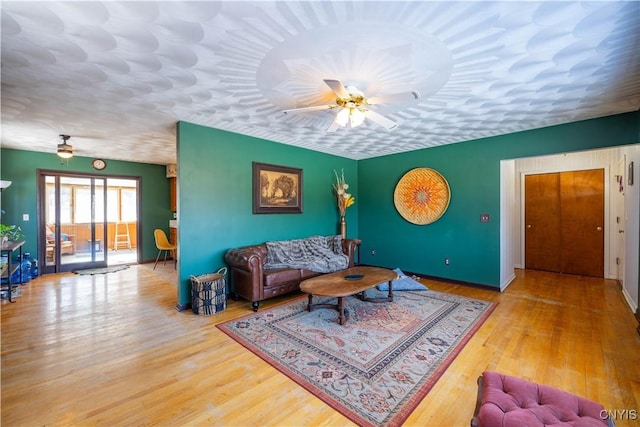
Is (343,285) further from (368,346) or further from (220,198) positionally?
Answer: (220,198)

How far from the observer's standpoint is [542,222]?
18.7 feet

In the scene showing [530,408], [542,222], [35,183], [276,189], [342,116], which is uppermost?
[342,116]

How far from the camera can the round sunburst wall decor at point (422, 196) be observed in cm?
497

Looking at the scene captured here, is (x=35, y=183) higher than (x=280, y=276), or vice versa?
(x=35, y=183)

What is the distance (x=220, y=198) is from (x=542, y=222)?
6361 millimetres

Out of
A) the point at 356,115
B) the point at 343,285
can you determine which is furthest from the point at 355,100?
the point at 343,285

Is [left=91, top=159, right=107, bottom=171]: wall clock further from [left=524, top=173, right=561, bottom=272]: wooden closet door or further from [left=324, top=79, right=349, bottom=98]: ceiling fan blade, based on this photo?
[left=524, top=173, right=561, bottom=272]: wooden closet door

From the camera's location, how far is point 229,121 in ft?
11.8

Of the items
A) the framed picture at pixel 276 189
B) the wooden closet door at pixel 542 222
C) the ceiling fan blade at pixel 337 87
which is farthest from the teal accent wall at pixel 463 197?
the ceiling fan blade at pixel 337 87

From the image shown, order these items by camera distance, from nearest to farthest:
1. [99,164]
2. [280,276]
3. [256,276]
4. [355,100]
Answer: [355,100], [256,276], [280,276], [99,164]

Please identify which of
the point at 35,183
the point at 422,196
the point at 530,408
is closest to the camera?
the point at 530,408

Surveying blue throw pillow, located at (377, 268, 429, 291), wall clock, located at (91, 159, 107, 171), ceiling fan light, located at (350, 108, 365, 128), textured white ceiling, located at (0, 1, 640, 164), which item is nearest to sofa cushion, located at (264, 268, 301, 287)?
blue throw pillow, located at (377, 268, 429, 291)

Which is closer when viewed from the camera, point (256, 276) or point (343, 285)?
point (343, 285)

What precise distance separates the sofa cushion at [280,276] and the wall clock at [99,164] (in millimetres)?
5088
